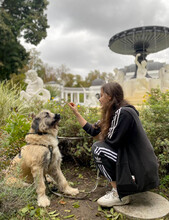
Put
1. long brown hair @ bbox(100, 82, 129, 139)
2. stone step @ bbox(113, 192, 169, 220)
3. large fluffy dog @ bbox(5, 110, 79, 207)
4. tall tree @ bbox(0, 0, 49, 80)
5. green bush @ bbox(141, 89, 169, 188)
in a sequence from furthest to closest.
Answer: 1. tall tree @ bbox(0, 0, 49, 80)
2. green bush @ bbox(141, 89, 169, 188)
3. large fluffy dog @ bbox(5, 110, 79, 207)
4. long brown hair @ bbox(100, 82, 129, 139)
5. stone step @ bbox(113, 192, 169, 220)

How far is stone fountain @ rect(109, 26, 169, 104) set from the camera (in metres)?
11.6

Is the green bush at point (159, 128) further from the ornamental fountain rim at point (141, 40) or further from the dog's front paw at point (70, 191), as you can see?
the ornamental fountain rim at point (141, 40)

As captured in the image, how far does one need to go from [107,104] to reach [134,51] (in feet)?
46.4

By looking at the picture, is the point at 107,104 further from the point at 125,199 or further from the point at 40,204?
the point at 40,204

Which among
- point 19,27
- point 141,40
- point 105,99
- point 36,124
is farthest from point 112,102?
point 19,27

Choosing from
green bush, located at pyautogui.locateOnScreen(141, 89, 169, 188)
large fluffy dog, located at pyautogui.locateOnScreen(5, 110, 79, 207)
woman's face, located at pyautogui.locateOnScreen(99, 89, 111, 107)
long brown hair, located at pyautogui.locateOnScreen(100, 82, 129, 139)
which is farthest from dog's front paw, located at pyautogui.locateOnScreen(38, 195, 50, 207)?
green bush, located at pyautogui.locateOnScreen(141, 89, 169, 188)

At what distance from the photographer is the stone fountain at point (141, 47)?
1162 centimetres

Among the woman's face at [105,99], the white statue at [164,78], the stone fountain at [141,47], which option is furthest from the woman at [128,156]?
the white statue at [164,78]

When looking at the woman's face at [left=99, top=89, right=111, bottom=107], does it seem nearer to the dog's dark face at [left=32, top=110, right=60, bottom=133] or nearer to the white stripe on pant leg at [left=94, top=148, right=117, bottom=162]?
the white stripe on pant leg at [left=94, top=148, right=117, bottom=162]

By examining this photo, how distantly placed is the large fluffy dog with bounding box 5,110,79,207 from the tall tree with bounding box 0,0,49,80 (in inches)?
693

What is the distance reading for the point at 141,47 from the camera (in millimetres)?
14172

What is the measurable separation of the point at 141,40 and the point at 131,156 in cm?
1260

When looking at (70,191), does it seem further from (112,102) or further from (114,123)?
(112,102)

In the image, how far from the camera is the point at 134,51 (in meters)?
15.1
